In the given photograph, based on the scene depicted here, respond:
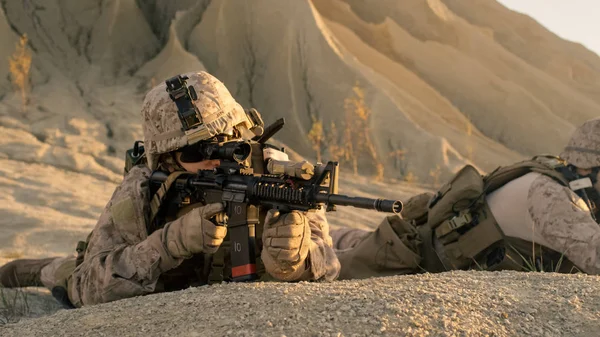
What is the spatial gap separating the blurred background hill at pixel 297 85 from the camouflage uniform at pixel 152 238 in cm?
406

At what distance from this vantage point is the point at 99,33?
13.8 m

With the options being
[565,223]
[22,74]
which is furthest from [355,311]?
[22,74]

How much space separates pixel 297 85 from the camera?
1320 cm

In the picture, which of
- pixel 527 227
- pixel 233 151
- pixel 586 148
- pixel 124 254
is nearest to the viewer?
pixel 233 151

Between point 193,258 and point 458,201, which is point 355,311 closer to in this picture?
point 193,258

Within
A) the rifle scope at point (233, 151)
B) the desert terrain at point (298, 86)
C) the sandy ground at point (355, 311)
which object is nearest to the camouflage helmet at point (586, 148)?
the sandy ground at point (355, 311)

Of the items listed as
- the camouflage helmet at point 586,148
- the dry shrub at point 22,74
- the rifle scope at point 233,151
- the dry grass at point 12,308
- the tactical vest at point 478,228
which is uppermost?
the dry shrub at point 22,74

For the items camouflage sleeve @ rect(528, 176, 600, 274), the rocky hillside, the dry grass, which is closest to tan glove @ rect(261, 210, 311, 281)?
the dry grass

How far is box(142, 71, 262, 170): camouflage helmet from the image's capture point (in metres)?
3.01

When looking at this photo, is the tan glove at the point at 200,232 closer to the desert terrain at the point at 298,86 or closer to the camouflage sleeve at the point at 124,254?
the camouflage sleeve at the point at 124,254

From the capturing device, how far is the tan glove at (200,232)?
264 centimetres

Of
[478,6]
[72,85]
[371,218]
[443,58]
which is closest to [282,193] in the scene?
[371,218]

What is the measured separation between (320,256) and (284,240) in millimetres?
448

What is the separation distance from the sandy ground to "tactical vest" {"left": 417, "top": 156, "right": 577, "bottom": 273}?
116 centimetres
